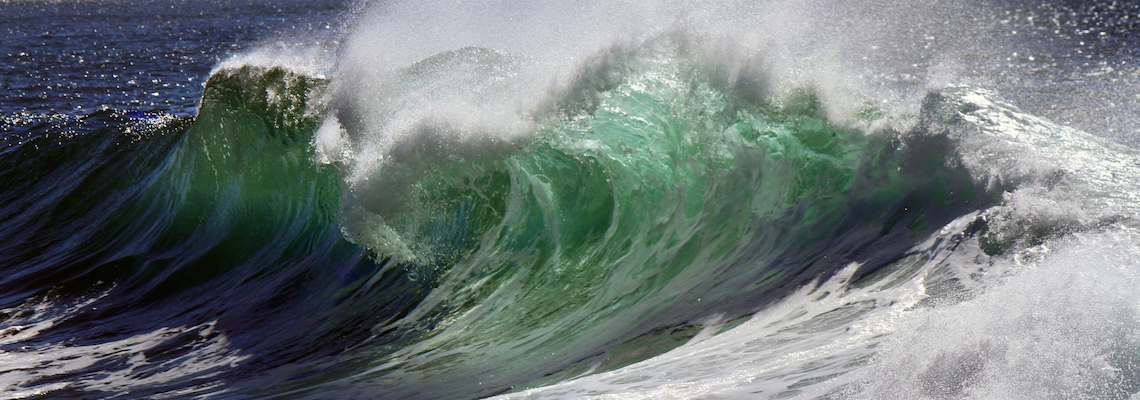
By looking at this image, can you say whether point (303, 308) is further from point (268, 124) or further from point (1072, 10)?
point (1072, 10)

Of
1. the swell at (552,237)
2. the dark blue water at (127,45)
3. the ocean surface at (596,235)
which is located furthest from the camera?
the dark blue water at (127,45)

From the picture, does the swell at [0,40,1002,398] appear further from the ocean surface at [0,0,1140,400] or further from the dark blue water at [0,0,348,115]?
the dark blue water at [0,0,348,115]

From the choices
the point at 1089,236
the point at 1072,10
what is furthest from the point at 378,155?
the point at 1072,10

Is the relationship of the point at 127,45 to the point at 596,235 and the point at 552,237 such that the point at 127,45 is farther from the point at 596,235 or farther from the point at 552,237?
the point at 596,235

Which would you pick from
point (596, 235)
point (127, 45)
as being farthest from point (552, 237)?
point (127, 45)

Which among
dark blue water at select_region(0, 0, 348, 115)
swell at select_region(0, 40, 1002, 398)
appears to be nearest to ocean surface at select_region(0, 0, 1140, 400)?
swell at select_region(0, 40, 1002, 398)

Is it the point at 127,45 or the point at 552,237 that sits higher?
A: the point at 127,45

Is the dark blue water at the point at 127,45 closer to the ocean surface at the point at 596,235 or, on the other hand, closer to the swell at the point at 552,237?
the ocean surface at the point at 596,235

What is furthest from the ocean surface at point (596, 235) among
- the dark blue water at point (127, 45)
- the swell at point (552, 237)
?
the dark blue water at point (127, 45)
